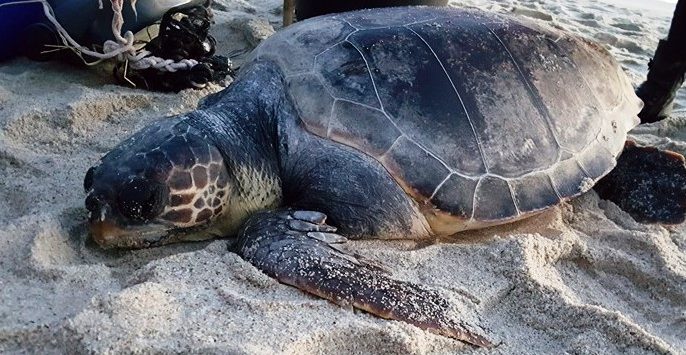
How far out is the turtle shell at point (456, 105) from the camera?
1.76 meters

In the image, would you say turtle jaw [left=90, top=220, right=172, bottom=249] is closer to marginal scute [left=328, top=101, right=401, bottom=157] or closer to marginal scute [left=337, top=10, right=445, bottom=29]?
marginal scute [left=328, top=101, right=401, bottom=157]

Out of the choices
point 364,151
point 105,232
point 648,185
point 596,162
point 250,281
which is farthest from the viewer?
point 648,185

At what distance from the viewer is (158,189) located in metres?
1.61

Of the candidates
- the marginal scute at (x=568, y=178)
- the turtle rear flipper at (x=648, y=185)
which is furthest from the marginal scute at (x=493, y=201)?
the turtle rear flipper at (x=648, y=185)

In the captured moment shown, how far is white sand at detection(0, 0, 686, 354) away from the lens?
123cm

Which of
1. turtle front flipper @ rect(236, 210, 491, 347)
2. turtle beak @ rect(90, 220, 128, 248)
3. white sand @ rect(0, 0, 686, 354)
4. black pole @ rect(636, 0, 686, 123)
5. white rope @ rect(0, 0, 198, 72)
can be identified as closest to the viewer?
white sand @ rect(0, 0, 686, 354)

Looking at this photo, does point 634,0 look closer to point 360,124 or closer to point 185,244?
point 360,124

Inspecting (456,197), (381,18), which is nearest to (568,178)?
(456,197)

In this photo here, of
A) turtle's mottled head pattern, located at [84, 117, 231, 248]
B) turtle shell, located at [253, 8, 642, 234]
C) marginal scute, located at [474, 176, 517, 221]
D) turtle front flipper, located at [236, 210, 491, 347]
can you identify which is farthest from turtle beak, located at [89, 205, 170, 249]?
marginal scute, located at [474, 176, 517, 221]

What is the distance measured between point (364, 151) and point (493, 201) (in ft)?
1.25

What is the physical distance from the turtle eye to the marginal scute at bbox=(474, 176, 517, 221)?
2.69ft

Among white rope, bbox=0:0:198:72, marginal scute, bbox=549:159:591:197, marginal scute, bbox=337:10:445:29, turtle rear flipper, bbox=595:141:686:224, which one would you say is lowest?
turtle rear flipper, bbox=595:141:686:224

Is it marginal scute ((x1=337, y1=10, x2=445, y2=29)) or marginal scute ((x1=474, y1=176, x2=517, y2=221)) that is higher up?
marginal scute ((x1=337, y1=10, x2=445, y2=29))

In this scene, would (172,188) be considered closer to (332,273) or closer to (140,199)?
(140,199)
